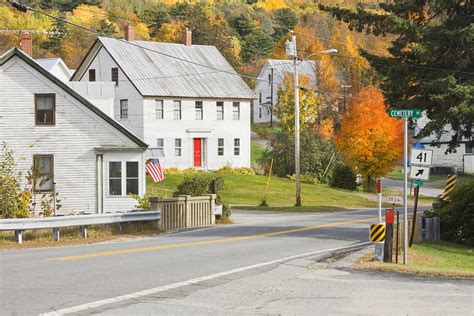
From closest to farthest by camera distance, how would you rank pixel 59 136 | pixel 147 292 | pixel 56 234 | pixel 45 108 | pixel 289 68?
pixel 147 292 < pixel 56 234 < pixel 45 108 < pixel 59 136 < pixel 289 68

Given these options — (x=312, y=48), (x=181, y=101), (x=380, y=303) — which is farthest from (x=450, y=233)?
(x=312, y=48)

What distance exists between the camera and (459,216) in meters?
28.1

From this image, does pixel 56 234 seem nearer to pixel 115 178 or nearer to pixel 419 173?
pixel 419 173

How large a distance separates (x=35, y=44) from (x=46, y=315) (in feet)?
369

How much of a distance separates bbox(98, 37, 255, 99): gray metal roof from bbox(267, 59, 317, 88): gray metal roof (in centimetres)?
3181

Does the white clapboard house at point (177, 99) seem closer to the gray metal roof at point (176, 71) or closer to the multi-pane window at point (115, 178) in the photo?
the gray metal roof at point (176, 71)

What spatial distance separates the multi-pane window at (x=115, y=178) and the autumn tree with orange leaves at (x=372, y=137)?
2773cm

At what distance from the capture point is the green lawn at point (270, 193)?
5371cm

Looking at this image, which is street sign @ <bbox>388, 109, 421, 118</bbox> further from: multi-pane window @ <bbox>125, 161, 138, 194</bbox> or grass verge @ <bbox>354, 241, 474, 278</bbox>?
multi-pane window @ <bbox>125, 161, 138, 194</bbox>

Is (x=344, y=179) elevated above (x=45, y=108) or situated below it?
below

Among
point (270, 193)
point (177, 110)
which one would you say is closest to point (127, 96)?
point (177, 110)

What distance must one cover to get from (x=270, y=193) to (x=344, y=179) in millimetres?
15410

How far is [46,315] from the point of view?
1105 centimetres

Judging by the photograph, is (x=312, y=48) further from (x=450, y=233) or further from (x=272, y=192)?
(x=450, y=233)
